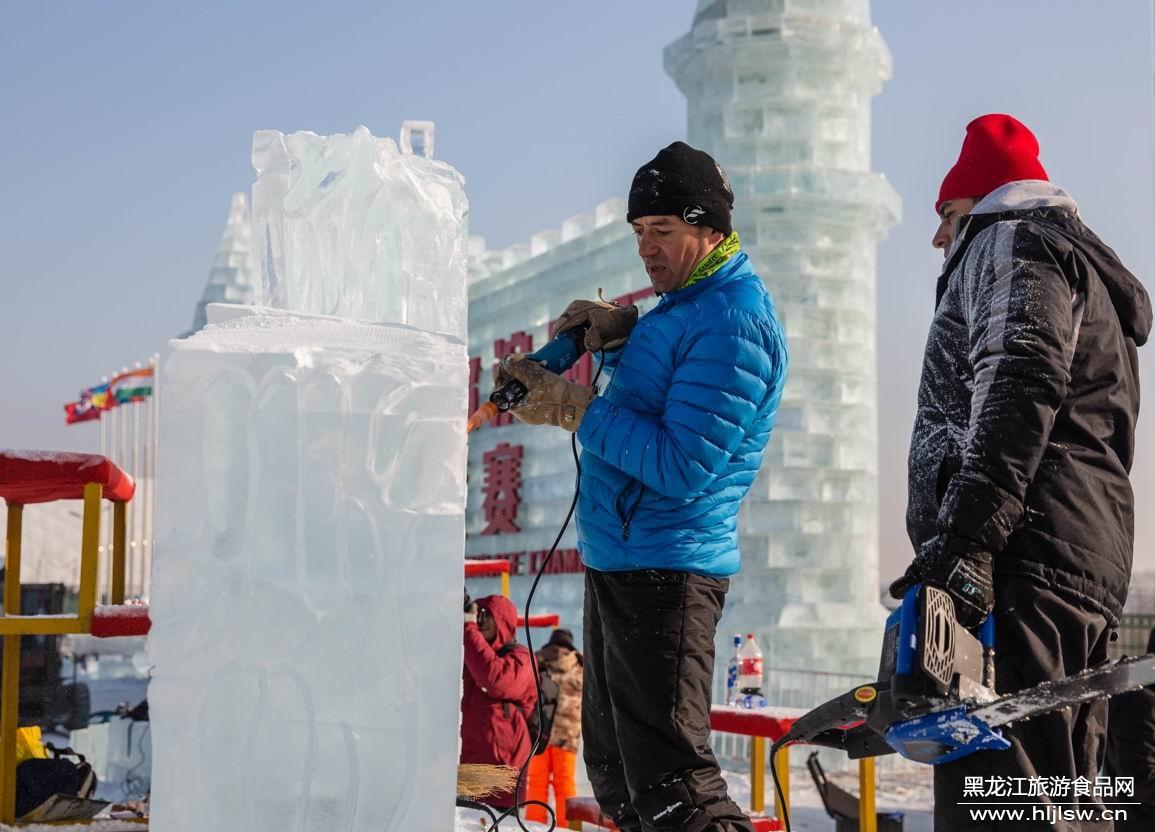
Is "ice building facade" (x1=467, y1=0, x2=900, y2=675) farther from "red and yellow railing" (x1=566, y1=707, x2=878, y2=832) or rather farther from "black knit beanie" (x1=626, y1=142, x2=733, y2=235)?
"black knit beanie" (x1=626, y1=142, x2=733, y2=235)

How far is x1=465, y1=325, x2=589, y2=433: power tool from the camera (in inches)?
83.3

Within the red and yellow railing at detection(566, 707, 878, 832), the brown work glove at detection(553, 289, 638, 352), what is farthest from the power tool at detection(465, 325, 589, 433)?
the red and yellow railing at detection(566, 707, 878, 832)

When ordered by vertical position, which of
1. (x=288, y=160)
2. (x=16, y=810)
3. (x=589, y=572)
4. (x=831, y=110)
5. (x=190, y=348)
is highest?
(x=831, y=110)

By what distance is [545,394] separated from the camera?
219 centimetres

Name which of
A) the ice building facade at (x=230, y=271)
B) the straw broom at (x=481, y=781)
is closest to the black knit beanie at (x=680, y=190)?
the straw broom at (x=481, y=781)

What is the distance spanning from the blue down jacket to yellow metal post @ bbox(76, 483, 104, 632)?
6.15 ft

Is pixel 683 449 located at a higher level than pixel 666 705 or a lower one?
higher

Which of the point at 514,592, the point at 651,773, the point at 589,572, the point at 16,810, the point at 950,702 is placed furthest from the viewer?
the point at 514,592

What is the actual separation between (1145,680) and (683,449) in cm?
81

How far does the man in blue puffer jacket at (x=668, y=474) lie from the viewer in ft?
6.73

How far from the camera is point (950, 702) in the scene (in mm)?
1661

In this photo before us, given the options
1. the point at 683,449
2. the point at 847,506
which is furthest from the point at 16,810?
the point at 847,506

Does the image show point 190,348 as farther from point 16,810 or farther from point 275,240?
point 16,810

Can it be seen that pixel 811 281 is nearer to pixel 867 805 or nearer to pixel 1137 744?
pixel 1137 744
